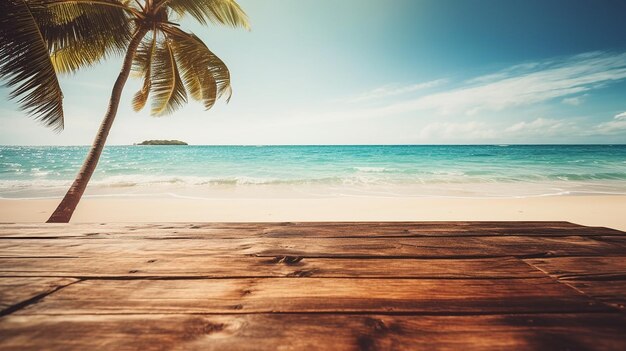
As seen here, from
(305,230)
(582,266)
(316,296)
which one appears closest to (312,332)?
(316,296)

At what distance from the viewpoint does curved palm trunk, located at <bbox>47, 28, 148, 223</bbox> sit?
165 inches

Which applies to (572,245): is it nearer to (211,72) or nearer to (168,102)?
(211,72)

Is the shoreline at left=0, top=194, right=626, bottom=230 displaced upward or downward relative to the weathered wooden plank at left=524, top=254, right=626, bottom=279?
downward

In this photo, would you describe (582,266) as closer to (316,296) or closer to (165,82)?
(316,296)

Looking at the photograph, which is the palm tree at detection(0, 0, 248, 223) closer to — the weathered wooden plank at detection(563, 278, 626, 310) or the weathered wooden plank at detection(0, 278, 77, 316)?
the weathered wooden plank at detection(0, 278, 77, 316)

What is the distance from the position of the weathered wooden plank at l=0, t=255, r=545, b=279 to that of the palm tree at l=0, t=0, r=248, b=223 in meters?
3.62

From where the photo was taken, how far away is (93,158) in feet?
14.8

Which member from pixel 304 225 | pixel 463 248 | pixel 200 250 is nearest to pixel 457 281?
pixel 463 248

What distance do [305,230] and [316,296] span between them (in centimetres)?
80

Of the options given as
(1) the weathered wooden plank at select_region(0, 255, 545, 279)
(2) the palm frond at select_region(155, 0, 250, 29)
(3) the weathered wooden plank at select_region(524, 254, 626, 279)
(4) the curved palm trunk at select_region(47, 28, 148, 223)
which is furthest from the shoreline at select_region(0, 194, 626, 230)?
(3) the weathered wooden plank at select_region(524, 254, 626, 279)

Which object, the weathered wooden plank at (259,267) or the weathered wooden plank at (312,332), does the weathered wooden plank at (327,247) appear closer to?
the weathered wooden plank at (259,267)

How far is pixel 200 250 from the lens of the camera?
1351 millimetres

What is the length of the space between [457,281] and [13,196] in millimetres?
15332

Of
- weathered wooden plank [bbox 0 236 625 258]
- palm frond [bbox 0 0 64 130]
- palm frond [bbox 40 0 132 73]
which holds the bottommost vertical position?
weathered wooden plank [bbox 0 236 625 258]
